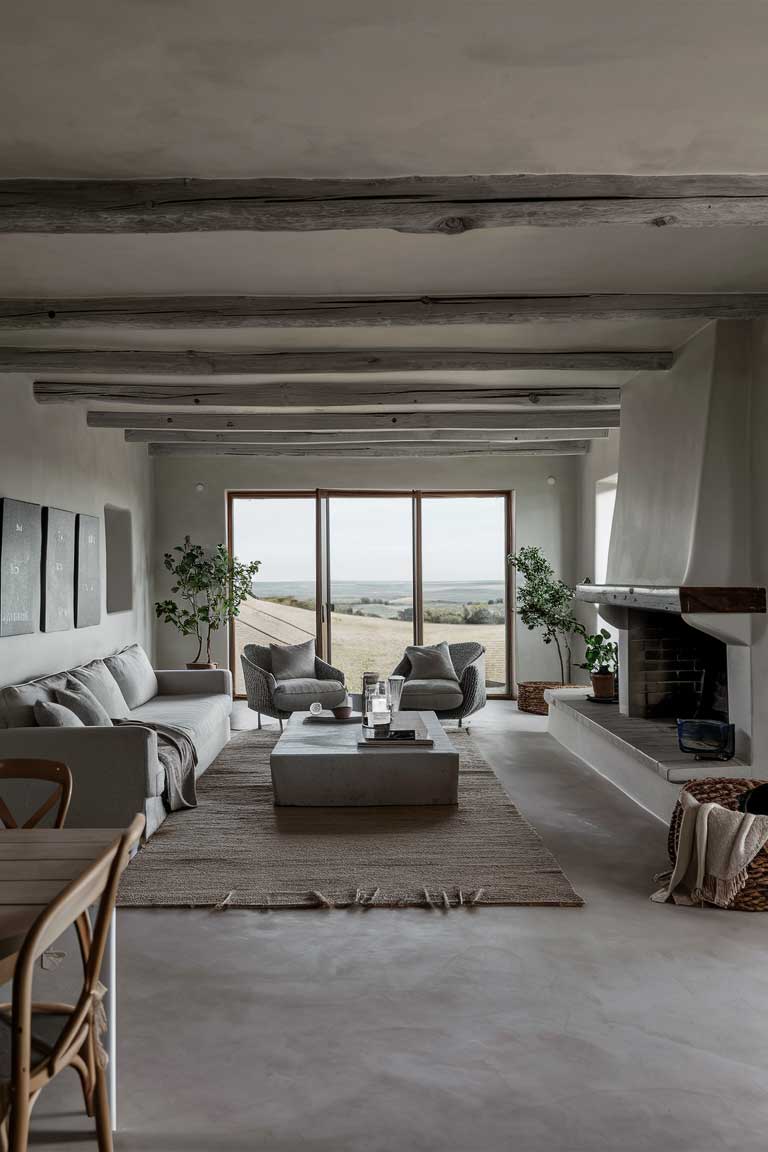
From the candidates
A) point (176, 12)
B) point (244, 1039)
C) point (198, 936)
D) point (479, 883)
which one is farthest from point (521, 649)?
point (176, 12)

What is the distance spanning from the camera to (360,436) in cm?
821

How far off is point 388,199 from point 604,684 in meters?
5.04

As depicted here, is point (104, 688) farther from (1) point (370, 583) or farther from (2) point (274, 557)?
(1) point (370, 583)

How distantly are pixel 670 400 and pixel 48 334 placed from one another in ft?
11.8

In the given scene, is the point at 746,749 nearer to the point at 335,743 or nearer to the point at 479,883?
the point at 479,883

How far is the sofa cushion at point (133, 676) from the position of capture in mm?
6812

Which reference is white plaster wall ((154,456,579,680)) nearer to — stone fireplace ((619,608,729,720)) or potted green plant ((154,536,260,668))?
potted green plant ((154,536,260,668))

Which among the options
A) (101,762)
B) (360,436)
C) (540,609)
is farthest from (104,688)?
(540,609)

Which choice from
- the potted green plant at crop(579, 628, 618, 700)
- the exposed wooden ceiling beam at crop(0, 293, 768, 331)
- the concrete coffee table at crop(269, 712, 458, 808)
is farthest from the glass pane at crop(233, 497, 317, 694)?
the exposed wooden ceiling beam at crop(0, 293, 768, 331)

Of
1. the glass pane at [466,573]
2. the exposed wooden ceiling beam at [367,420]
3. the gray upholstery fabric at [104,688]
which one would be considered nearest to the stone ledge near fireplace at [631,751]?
the exposed wooden ceiling beam at [367,420]

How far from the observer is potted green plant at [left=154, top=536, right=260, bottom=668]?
9.20 metres

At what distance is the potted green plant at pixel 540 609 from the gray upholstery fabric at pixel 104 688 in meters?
4.17

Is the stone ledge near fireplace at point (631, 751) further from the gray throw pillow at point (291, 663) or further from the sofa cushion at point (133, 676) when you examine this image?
the sofa cushion at point (133, 676)

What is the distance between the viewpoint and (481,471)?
1003 centimetres
